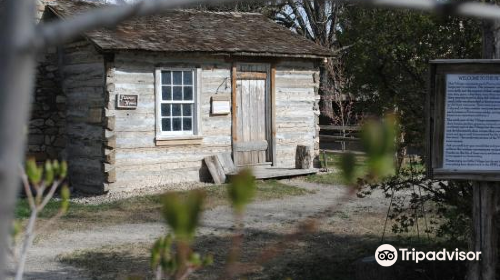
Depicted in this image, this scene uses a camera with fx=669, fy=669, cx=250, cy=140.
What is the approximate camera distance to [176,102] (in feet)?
43.8

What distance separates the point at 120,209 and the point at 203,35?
15.1 feet

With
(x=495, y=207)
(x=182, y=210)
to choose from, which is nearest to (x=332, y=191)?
(x=495, y=207)

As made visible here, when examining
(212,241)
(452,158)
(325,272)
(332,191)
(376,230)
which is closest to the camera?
(452,158)

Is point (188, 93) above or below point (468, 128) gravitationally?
above

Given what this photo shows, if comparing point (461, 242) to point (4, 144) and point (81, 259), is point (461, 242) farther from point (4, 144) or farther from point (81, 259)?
point (4, 144)

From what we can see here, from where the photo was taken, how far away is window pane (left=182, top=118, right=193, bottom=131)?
535 inches

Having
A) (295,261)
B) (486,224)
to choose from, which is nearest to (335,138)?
(295,261)

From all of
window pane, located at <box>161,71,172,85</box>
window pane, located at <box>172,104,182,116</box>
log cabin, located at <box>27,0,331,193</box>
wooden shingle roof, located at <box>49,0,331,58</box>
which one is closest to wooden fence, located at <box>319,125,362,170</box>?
log cabin, located at <box>27,0,331,193</box>

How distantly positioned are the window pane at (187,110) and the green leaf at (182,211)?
1273 cm

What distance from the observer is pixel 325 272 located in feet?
22.4

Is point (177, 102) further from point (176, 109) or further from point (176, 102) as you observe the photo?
point (176, 109)

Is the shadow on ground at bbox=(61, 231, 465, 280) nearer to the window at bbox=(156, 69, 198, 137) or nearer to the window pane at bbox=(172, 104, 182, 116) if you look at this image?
the window at bbox=(156, 69, 198, 137)

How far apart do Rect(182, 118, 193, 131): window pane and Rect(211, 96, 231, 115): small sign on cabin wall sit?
20.5 inches

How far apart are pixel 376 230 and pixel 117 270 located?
12.3 feet
